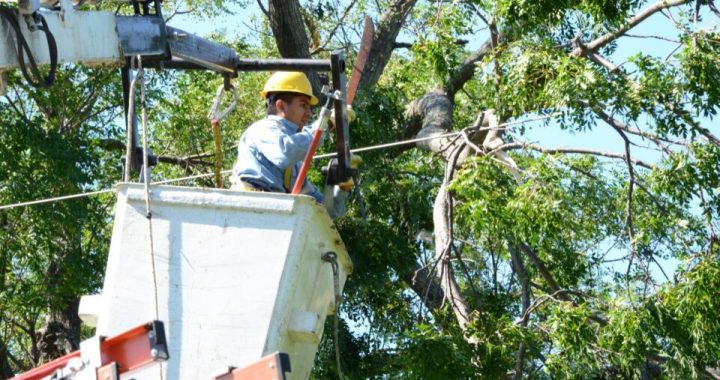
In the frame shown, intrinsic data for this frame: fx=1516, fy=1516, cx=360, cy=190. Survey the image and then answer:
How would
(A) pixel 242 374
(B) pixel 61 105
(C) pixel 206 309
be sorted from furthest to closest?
(B) pixel 61 105 → (C) pixel 206 309 → (A) pixel 242 374

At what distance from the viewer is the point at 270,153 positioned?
635 cm

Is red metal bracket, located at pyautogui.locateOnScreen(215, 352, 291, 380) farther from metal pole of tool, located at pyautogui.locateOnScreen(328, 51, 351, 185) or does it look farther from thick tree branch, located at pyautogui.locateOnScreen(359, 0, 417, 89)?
thick tree branch, located at pyautogui.locateOnScreen(359, 0, 417, 89)

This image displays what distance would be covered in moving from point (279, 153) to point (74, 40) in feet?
3.15

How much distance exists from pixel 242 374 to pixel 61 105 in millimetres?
10026

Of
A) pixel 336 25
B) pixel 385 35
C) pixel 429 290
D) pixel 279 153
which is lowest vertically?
pixel 429 290

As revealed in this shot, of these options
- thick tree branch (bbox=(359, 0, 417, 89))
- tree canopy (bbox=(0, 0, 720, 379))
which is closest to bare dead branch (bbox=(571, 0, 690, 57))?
tree canopy (bbox=(0, 0, 720, 379))

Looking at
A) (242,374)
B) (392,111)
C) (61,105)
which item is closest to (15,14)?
(242,374)

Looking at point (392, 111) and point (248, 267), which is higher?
point (392, 111)

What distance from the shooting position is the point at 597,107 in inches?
380

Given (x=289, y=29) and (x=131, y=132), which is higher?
(x=289, y=29)

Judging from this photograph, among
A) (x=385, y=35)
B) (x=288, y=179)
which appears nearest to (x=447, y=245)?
(x=288, y=179)

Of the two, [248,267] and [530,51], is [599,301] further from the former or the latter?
[248,267]

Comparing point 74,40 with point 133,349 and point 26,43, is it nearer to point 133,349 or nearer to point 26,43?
point 26,43

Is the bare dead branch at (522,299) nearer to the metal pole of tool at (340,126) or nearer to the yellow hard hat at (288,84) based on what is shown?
the yellow hard hat at (288,84)
